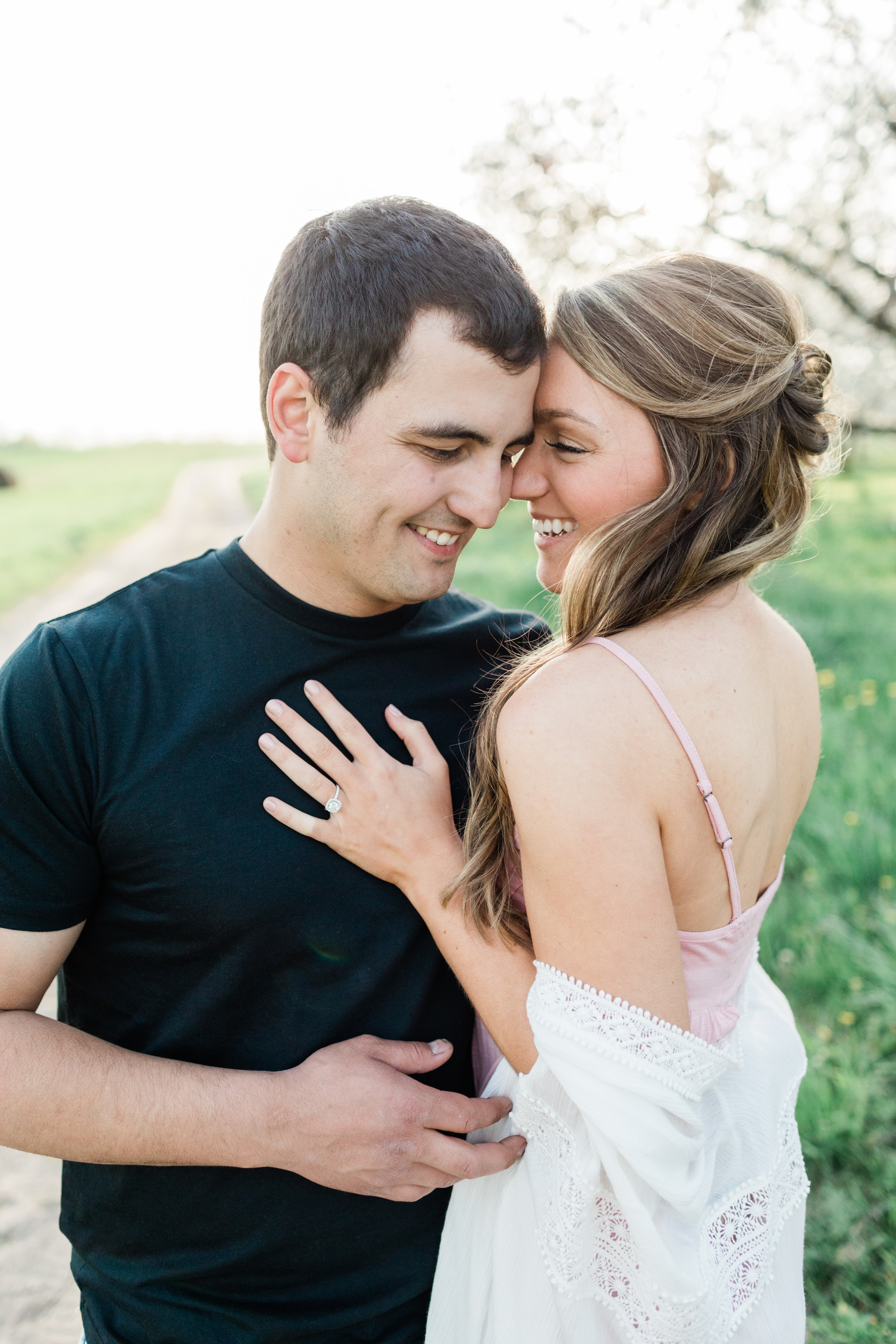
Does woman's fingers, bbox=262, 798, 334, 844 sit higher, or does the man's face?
the man's face

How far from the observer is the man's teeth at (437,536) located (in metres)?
1.87

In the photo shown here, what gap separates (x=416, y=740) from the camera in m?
1.84

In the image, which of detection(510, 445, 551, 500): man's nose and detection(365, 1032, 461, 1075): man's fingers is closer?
detection(365, 1032, 461, 1075): man's fingers

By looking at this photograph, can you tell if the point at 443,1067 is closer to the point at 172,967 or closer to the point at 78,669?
the point at 172,967

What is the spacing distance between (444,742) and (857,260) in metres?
8.10

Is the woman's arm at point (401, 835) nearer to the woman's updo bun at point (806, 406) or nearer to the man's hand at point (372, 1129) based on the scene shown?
the man's hand at point (372, 1129)

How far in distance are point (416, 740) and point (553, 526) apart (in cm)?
60

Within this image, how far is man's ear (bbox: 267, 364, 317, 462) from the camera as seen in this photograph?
1827mm

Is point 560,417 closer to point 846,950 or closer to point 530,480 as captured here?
point 530,480

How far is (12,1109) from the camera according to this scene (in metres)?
1.50

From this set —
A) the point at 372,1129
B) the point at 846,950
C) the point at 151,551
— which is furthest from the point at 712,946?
the point at 151,551

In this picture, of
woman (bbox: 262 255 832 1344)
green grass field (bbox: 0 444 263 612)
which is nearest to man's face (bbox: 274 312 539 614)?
woman (bbox: 262 255 832 1344)

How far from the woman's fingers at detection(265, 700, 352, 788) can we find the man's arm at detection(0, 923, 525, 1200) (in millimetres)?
488

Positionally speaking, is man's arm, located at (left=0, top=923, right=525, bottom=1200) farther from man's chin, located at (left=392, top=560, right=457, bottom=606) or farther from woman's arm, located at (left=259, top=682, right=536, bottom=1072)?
man's chin, located at (left=392, top=560, right=457, bottom=606)
